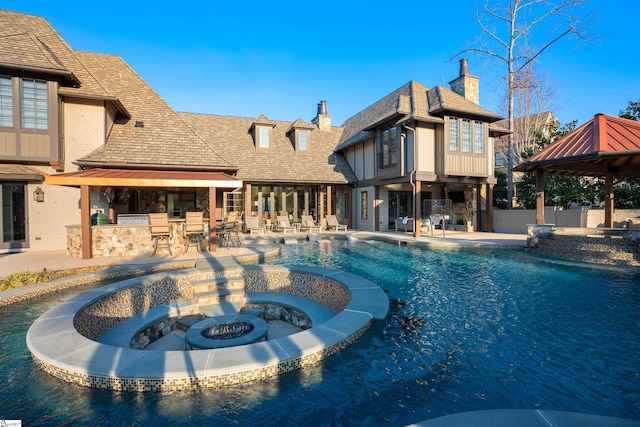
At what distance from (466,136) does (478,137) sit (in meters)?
0.82

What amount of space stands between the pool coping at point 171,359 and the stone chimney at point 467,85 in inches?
697

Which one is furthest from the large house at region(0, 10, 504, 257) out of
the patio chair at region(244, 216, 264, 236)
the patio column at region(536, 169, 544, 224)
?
the patio column at region(536, 169, 544, 224)

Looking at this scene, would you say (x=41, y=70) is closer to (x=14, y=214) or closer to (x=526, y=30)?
(x=14, y=214)

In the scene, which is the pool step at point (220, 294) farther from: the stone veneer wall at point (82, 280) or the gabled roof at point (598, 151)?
the gabled roof at point (598, 151)

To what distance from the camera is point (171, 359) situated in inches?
136

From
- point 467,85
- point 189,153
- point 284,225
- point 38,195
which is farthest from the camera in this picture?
point 467,85

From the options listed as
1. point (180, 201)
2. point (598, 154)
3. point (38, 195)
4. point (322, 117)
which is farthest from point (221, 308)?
point (322, 117)

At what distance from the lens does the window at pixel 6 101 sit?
10312 mm

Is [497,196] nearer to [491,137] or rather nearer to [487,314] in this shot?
[491,137]

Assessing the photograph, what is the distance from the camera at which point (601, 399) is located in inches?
124

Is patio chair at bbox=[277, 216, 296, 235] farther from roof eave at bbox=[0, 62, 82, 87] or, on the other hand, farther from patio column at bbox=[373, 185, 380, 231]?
roof eave at bbox=[0, 62, 82, 87]

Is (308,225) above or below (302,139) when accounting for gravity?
below

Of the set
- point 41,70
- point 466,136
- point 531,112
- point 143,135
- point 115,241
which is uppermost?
point 531,112

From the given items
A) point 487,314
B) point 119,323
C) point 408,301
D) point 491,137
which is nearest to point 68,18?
point 119,323
